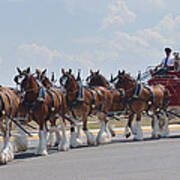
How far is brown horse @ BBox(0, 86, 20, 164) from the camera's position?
11548mm

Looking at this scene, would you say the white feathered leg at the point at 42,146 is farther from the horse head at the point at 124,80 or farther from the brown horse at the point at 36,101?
the horse head at the point at 124,80

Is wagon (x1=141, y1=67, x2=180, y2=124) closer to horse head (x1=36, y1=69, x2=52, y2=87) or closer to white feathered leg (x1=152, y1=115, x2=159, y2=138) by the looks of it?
white feathered leg (x1=152, y1=115, x2=159, y2=138)

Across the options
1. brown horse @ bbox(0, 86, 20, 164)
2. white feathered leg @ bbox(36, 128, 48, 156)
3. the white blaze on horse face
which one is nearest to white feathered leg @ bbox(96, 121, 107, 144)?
the white blaze on horse face

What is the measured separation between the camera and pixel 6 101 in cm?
1183

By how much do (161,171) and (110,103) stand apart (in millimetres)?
7251

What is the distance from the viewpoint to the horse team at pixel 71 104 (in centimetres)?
1247

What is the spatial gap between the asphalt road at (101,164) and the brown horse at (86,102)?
3.98 ft

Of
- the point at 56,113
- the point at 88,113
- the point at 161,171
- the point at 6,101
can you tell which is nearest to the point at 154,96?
the point at 88,113

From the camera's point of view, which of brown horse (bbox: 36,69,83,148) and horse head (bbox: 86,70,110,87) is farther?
horse head (bbox: 86,70,110,87)

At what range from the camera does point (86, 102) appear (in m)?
15.3

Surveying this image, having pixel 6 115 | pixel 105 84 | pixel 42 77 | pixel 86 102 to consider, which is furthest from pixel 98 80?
pixel 6 115

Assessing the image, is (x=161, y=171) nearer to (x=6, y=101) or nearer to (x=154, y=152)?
(x=154, y=152)

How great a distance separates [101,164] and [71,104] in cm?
450

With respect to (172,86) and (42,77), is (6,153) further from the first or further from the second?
(172,86)
